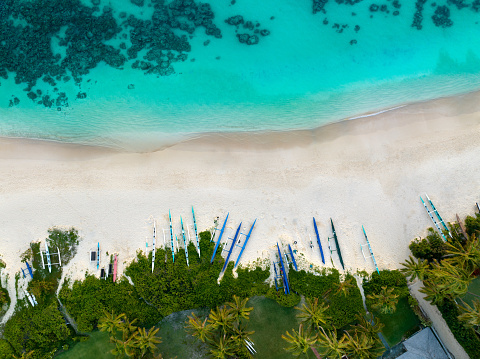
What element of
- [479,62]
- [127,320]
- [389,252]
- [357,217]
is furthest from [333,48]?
[127,320]

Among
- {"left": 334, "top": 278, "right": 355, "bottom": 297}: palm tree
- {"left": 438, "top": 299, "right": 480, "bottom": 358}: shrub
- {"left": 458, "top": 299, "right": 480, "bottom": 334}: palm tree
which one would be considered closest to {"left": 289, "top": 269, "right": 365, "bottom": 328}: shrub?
{"left": 334, "top": 278, "right": 355, "bottom": 297}: palm tree

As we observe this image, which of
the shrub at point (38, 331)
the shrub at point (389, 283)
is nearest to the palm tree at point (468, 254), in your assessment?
the shrub at point (389, 283)

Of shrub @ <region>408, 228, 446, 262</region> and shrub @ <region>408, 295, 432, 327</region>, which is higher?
shrub @ <region>408, 228, 446, 262</region>

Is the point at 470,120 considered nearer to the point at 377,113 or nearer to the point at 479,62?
the point at 479,62

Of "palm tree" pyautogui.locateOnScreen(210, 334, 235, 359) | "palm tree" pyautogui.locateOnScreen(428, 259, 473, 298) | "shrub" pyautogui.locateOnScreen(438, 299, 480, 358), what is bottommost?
"shrub" pyautogui.locateOnScreen(438, 299, 480, 358)

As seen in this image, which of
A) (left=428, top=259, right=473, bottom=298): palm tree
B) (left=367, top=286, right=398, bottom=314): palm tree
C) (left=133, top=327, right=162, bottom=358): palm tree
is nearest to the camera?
(left=428, top=259, right=473, bottom=298): palm tree

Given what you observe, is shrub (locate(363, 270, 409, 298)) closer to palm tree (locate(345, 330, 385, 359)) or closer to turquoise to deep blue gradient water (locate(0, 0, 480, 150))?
palm tree (locate(345, 330, 385, 359))
